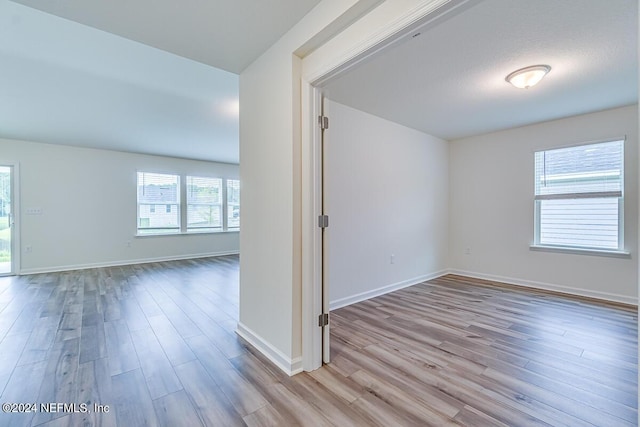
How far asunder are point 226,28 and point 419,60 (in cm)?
160

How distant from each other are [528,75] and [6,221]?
8.21 m

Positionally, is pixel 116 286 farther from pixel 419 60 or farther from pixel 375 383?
pixel 419 60

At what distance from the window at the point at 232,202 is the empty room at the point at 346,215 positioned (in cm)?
264

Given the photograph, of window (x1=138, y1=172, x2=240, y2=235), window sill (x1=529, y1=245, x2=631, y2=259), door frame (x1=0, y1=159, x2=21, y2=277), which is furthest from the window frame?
door frame (x1=0, y1=159, x2=21, y2=277)

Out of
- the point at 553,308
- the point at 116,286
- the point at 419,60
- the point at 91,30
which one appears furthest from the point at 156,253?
the point at 553,308

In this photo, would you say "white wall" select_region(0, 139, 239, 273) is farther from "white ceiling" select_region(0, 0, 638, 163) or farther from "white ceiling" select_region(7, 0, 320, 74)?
"white ceiling" select_region(7, 0, 320, 74)

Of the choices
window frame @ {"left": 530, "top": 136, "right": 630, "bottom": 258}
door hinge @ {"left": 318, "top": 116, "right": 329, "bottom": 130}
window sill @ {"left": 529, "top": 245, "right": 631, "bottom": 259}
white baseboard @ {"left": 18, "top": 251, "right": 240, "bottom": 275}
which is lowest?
white baseboard @ {"left": 18, "top": 251, "right": 240, "bottom": 275}

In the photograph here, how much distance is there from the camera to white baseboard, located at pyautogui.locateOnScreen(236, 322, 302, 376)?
198 centimetres

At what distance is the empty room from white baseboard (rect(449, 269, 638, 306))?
2 centimetres

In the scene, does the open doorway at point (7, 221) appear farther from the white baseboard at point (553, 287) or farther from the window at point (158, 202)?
the white baseboard at point (553, 287)

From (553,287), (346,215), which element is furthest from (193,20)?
(553,287)

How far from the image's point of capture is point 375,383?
188 cm

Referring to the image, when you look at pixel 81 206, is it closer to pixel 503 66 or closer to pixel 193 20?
pixel 193 20

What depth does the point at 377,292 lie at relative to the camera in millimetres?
3854
